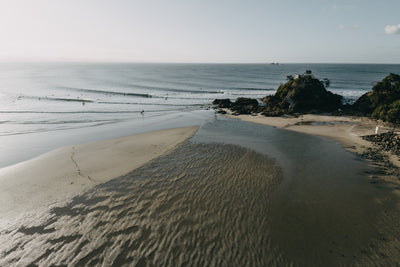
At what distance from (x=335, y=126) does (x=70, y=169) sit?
28.0 m

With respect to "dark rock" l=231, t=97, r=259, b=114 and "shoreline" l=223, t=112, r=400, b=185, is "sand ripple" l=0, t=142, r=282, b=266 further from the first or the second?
"dark rock" l=231, t=97, r=259, b=114

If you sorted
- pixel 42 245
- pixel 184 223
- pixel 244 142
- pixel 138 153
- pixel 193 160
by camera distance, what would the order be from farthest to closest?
pixel 244 142, pixel 138 153, pixel 193 160, pixel 184 223, pixel 42 245

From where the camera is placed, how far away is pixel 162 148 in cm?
1766

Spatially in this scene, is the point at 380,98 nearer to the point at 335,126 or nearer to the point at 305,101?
the point at 305,101

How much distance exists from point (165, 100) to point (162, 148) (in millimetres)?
30086

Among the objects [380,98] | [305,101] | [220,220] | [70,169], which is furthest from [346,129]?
[70,169]

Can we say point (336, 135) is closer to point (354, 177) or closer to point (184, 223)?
point (354, 177)

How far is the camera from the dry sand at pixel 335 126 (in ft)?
60.6

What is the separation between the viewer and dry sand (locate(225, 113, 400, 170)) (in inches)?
728

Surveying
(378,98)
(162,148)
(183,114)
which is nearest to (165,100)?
(183,114)

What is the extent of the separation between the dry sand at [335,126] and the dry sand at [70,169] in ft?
44.2

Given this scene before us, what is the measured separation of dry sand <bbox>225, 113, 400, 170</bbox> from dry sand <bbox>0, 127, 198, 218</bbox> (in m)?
13.5

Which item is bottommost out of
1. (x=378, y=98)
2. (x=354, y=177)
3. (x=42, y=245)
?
(x=42, y=245)

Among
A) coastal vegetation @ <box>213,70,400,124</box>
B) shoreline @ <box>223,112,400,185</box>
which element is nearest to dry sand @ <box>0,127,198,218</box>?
shoreline @ <box>223,112,400,185</box>
